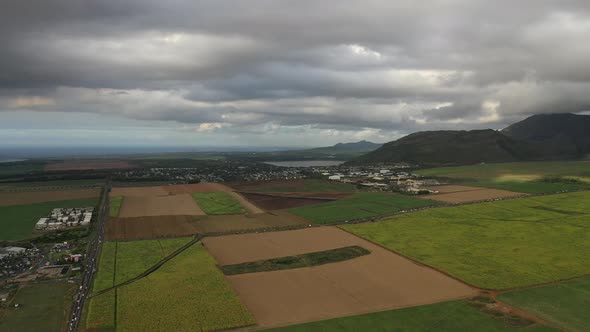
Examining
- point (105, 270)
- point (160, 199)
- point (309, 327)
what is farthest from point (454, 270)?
point (160, 199)

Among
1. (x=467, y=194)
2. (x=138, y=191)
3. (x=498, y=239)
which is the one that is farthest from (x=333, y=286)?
(x=138, y=191)

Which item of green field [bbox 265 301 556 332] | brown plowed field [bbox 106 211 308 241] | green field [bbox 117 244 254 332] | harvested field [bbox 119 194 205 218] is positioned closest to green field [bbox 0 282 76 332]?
green field [bbox 117 244 254 332]

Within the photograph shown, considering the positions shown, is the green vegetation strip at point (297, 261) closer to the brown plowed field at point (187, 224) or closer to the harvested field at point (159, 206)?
the brown plowed field at point (187, 224)

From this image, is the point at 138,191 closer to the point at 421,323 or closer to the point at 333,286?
the point at 333,286

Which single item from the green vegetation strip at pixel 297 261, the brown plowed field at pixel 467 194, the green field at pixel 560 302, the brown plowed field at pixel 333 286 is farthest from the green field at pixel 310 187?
the green field at pixel 560 302

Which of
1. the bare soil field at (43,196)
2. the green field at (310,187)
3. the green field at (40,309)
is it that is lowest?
the green field at (40,309)

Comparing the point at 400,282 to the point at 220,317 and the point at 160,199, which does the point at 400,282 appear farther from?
the point at 160,199

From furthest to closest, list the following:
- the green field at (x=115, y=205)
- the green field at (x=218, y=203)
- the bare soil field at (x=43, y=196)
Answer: the bare soil field at (x=43, y=196) < the green field at (x=218, y=203) < the green field at (x=115, y=205)
